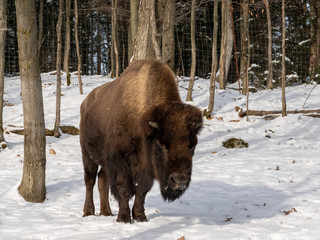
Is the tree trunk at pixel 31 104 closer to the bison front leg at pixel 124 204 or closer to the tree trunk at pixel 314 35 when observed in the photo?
the bison front leg at pixel 124 204

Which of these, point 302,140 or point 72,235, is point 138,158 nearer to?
point 72,235

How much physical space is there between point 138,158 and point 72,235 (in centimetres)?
123

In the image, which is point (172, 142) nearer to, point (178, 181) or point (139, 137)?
point (178, 181)

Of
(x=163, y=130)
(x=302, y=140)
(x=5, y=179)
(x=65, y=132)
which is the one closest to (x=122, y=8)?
(x=65, y=132)

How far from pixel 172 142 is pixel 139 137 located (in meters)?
0.67

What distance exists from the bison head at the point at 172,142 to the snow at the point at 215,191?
653mm

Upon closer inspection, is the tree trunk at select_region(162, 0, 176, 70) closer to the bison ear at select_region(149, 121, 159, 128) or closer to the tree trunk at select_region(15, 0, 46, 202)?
the tree trunk at select_region(15, 0, 46, 202)

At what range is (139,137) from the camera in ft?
16.0

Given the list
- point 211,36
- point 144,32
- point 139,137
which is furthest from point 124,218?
point 211,36

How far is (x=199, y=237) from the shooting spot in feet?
14.1

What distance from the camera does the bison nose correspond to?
4.07 meters

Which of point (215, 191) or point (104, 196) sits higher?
point (104, 196)

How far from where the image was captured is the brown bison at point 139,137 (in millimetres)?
4363

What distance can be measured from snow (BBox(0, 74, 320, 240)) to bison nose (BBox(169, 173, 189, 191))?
0.60 metres
